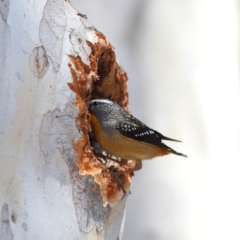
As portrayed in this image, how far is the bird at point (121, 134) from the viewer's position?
3566mm

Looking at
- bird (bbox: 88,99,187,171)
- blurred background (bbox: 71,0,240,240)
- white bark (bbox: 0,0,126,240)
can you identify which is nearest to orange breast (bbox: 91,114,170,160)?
bird (bbox: 88,99,187,171)

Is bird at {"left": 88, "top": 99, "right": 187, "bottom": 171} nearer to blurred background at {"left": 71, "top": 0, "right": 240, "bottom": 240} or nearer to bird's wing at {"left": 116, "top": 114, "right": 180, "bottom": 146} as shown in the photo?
bird's wing at {"left": 116, "top": 114, "right": 180, "bottom": 146}

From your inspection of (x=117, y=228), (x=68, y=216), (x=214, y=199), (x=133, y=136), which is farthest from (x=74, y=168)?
(x=214, y=199)

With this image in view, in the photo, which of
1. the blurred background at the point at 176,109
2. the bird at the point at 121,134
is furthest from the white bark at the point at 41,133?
the blurred background at the point at 176,109

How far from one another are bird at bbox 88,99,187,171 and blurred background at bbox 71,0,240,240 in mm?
411

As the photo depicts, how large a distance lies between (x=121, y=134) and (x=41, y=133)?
107 centimetres

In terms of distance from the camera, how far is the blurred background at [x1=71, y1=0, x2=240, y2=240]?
159 inches

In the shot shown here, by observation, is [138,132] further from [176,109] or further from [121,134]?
[176,109]

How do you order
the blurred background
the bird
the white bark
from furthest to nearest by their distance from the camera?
the blurred background, the bird, the white bark

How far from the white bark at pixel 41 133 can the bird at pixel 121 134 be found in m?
0.70

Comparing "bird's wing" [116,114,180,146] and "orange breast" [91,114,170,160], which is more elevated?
"bird's wing" [116,114,180,146]

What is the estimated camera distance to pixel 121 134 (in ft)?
11.9

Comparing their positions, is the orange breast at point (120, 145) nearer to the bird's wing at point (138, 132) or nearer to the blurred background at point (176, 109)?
the bird's wing at point (138, 132)

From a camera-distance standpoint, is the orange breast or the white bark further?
the orange breast
